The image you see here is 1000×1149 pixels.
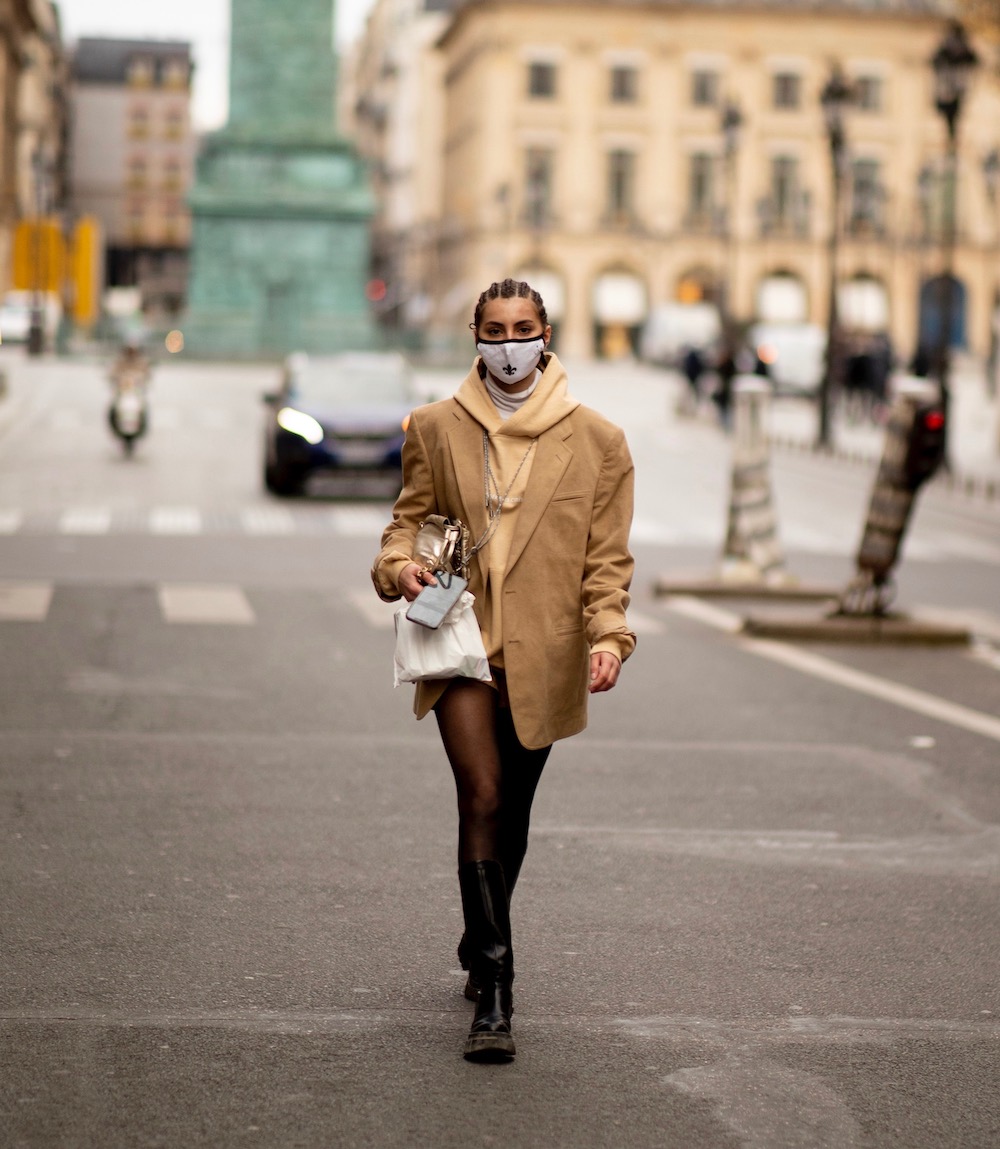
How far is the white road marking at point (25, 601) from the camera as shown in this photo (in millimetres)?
14422

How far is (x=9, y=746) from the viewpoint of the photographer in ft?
31.8

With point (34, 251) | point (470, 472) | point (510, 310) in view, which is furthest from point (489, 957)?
point (34, 251)

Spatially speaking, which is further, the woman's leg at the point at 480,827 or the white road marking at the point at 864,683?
the white road marking at the point at 864,683

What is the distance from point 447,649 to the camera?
5.41 metres

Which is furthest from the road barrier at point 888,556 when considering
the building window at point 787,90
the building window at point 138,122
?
the building window at point 138,122

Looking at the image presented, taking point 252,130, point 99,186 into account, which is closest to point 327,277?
point 252,130

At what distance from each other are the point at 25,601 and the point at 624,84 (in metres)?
88.3

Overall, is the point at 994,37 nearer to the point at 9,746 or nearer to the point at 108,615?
the point at 108,615

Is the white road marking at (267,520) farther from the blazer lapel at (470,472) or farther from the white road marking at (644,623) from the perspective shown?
the blazer lapel at (470,472)

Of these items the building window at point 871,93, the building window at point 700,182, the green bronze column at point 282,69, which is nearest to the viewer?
the green bronze column at point 282,69

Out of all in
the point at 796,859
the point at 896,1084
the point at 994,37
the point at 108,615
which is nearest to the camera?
the point at 896,1084

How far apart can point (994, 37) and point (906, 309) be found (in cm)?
6841

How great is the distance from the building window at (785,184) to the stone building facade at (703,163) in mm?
61

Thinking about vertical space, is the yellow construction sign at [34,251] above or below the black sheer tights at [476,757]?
above
